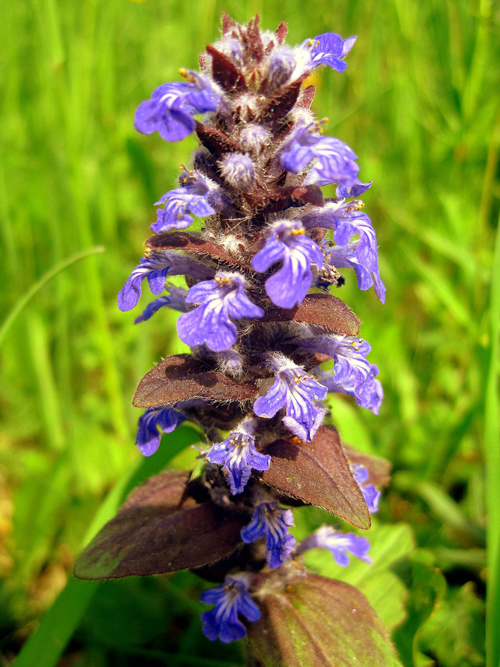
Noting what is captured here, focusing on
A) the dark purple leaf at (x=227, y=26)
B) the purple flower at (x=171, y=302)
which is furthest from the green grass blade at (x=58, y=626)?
the dark purple leaf at (x=227, y=26)

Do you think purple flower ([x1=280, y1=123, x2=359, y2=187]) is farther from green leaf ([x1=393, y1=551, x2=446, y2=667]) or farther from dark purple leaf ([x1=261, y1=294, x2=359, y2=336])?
green leaf ([x1=393, y1=551, x2=446, y2=667])

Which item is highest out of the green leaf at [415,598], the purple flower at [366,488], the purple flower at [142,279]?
the purple flower at [142,279]

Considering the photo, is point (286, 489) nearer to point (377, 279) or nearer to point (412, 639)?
point (377, 279)

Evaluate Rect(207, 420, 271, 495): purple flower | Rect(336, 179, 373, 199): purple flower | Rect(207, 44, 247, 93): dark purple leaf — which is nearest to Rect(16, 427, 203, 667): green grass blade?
Rect(207, 420, 271, 495): purple flower

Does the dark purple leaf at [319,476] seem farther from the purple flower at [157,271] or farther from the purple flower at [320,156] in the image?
the purple flower at [320,156]

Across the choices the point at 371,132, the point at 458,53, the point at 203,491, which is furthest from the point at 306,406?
the point at 458,53

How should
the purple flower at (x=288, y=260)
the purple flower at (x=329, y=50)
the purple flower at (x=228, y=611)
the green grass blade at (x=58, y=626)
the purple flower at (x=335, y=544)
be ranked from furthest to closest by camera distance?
the purple flower at (x=335, y=544)
the green grass blade at (x=58, y=626)
the purple flower at (x=228, y=611)
the purple flower at (x=329, y=50)
the purple flower at (x=288, y=260)
